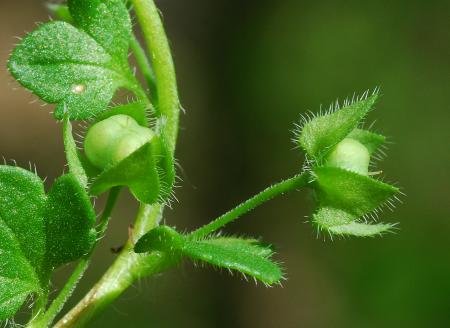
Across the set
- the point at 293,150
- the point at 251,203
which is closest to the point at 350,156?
the point at 251,203

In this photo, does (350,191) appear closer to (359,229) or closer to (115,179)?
(359,229)

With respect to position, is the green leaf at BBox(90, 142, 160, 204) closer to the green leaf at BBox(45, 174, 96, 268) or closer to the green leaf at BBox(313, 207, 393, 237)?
the green leaf at BBox(45, 174, 96, 268)

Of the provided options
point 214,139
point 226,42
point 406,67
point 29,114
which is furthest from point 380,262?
point 29,114

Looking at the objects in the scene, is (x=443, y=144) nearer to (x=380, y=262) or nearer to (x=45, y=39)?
(x=380, y=262)

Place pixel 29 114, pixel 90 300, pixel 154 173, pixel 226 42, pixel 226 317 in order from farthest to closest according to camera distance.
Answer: pixel 226 42
pixel 29 114
pixel 226 317
pixel 90 300
pixel 154 173

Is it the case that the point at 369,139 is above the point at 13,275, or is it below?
above

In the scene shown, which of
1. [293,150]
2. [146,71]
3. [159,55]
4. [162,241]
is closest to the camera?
[162,241]

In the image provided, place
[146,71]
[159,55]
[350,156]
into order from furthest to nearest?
[146,71]
[159,55]
[350,156]

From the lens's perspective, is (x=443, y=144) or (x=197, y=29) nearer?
(x=443, y=144)

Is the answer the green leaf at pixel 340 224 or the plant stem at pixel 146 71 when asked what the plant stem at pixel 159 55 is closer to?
the plant stem at pixel 146 71
